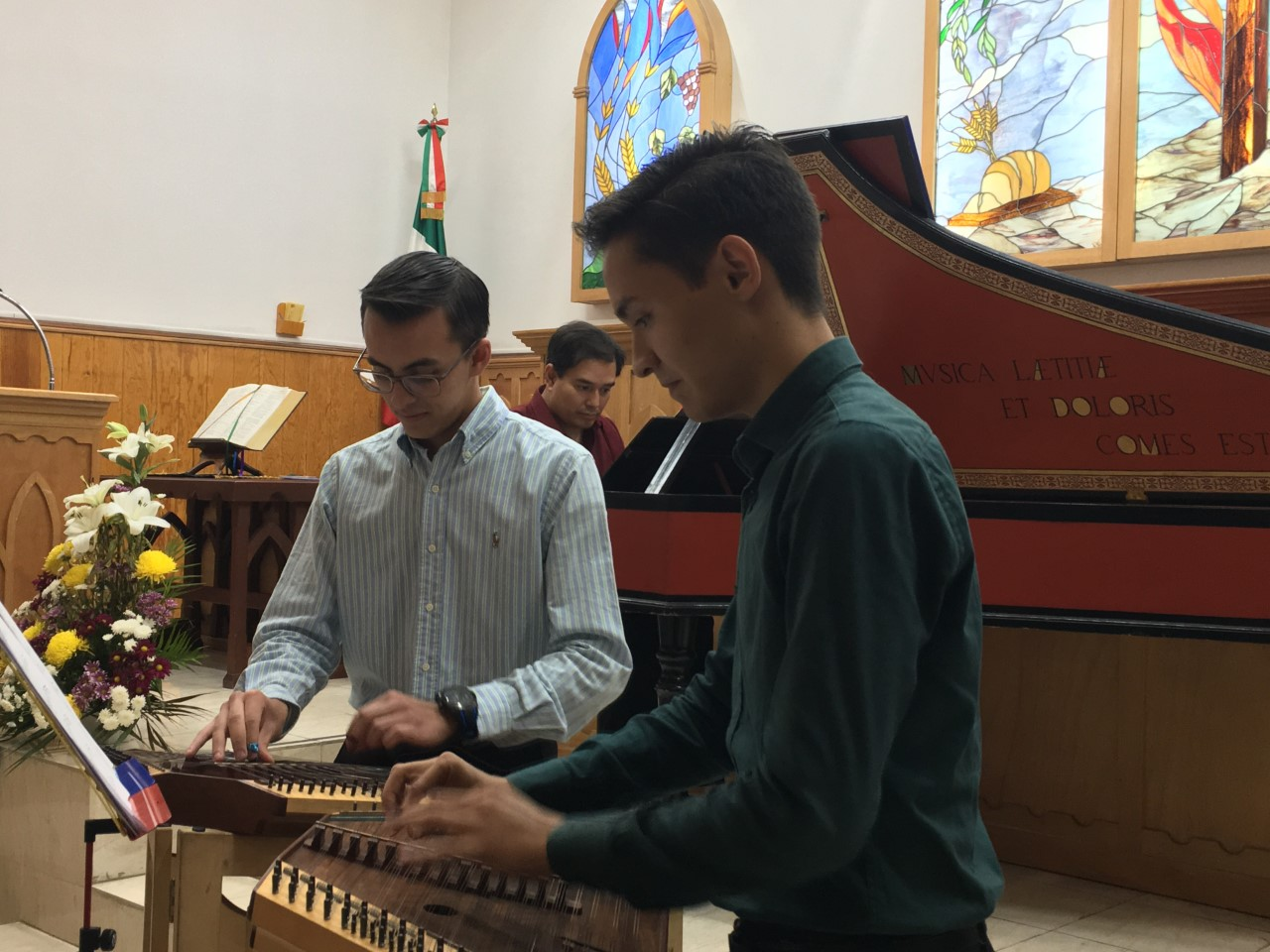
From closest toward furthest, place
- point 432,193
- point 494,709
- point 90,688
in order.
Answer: point 494,709 < point 90,688 < point 432,193

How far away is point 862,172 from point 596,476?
1.83 meters

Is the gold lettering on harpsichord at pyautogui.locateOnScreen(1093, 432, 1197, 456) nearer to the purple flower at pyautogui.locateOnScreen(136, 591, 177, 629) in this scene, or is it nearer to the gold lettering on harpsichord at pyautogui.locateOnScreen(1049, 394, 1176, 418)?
the gold lettering on harpsichord at pyautogui.locateOnScreen(1049, 394, 1176, 418)

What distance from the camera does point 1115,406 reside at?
3.35 m

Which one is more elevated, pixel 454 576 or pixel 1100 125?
pixel 1100 125

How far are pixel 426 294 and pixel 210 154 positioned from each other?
310 inches

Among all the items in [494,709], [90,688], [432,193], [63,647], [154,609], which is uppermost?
[432,193]

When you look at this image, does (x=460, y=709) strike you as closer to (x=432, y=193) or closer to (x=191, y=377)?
(x=191, y=377)

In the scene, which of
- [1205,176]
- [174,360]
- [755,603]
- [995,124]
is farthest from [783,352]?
[174,360]

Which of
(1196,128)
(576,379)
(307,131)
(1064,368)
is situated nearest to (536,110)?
(307,131)

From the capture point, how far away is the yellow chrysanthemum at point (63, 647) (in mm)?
3783

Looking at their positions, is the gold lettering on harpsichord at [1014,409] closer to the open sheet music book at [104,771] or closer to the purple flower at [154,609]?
the purple flower at [154,609]

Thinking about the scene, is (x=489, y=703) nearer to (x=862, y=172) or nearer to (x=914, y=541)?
(x=914, y=541)

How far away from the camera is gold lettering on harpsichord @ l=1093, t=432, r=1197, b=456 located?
3240 mm

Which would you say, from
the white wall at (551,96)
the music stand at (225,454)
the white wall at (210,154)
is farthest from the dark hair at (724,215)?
the white wall at (210,154)
